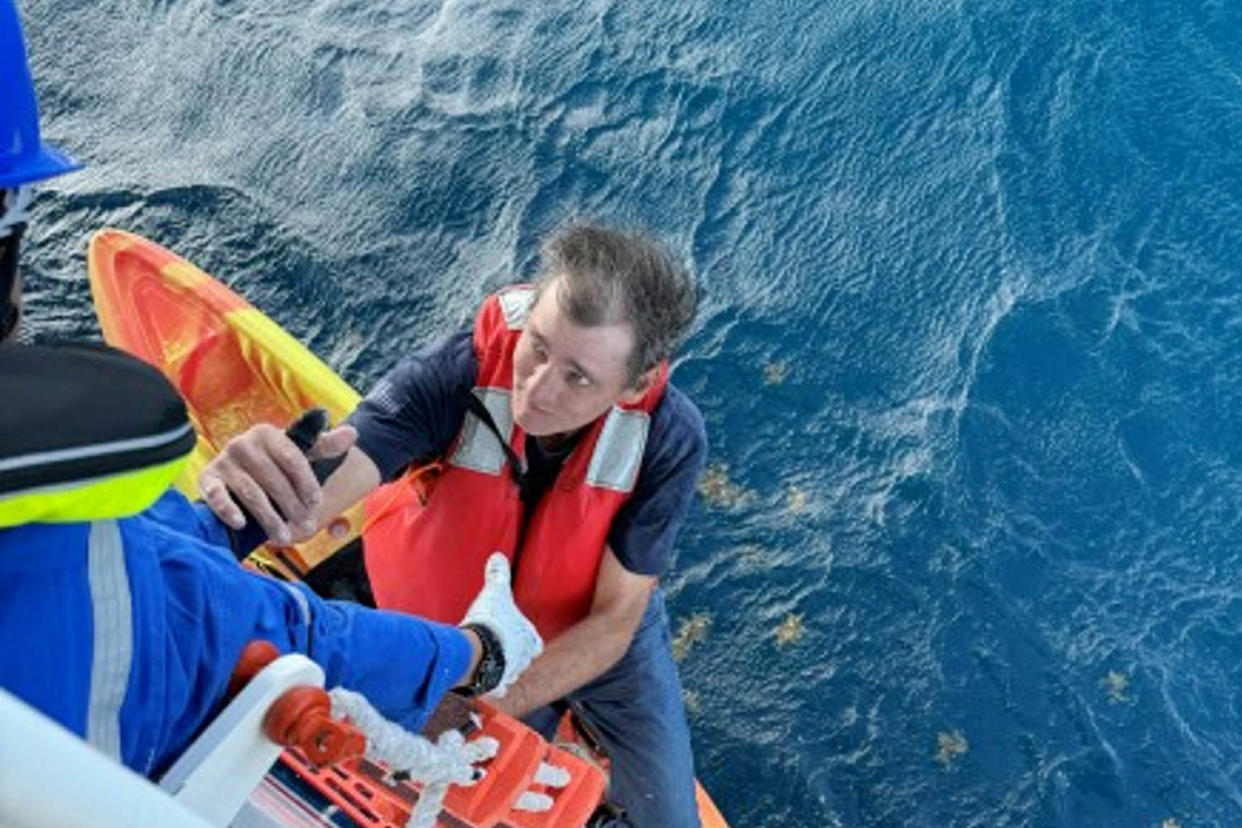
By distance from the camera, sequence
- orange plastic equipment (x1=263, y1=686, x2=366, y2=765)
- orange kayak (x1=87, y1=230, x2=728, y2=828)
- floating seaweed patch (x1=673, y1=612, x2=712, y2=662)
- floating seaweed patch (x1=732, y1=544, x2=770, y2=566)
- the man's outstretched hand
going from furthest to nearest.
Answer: floating seaweed patch (x1=732, y1=544, x2=770, y2=566), floating seaweed patch (x1=673, y1=612, x2=712, y2=662), orange kayak (x1=87, y1=230, x2=728, y2=828), the man's outstretched hand, orange plastic equipment (x1=263, y1=686, x2=366, y2=765)

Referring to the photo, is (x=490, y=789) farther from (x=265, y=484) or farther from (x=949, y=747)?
(x=949, y=747)

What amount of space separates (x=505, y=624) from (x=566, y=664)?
624 millimetres

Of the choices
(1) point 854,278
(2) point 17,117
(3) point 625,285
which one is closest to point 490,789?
(3) point 625,285

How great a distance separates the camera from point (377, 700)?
5.11 feet

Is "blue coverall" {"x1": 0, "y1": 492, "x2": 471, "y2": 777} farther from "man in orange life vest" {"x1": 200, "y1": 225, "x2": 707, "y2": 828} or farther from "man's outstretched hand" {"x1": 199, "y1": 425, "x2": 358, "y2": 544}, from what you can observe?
"man in orange life vest" {"x1": 200, "y1": 225, "x2": 707, "y2": 828}

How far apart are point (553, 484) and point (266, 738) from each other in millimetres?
1387

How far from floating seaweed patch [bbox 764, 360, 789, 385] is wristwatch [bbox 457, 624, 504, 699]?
214 centimetres

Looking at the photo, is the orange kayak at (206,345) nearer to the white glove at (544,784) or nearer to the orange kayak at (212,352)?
→ the orange kayak at (212,352)

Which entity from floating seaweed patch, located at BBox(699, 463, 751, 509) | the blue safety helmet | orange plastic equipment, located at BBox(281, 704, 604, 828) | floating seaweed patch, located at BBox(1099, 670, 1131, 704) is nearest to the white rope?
orange plastic equipment, located at BBox(281, 704, 604, 828)

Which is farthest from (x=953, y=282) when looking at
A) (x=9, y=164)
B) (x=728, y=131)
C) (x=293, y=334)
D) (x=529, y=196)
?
(x=9, y=164)

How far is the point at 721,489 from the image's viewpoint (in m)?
3.77

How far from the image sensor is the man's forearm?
8.46 feet

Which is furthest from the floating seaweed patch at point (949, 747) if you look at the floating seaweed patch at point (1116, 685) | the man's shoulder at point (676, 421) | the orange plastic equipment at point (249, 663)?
the orange plastic equipment at point (249, 663)

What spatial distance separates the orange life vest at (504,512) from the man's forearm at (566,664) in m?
0.07
